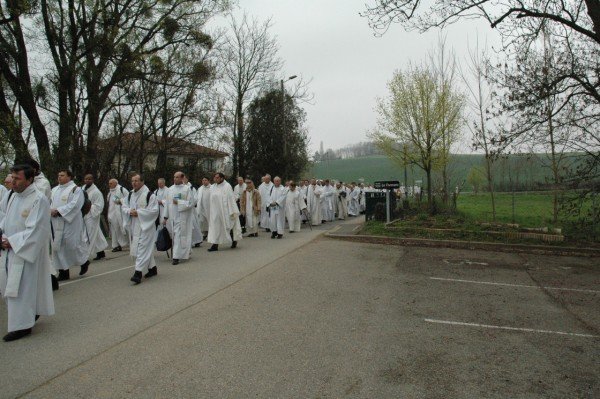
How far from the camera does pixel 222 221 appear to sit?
12219mm

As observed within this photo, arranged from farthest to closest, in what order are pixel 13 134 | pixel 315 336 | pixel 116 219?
1. pixel 13 134
2. pixel 116 219
3. pixel 315 336

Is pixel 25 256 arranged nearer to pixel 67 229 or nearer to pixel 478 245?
pixel 67 229

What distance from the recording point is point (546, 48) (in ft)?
41.2

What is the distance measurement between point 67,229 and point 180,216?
→ 8.12 feet

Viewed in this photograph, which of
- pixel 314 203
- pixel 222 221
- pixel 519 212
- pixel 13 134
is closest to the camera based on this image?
pixel 222 221

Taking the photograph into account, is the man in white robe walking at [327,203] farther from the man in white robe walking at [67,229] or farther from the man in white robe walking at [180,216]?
the man in white robe walking at [67,229]

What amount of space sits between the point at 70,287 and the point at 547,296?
26.8 ft

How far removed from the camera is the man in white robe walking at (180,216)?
398 inches

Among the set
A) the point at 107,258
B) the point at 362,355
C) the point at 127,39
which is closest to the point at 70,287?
the point at 107,258

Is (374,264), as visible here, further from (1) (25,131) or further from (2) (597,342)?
(1) (25,131)

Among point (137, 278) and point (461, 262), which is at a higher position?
point (137, 278)

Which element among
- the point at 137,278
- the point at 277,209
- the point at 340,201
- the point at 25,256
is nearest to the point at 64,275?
the point at 137,278

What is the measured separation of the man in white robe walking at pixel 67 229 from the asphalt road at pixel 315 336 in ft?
1.63

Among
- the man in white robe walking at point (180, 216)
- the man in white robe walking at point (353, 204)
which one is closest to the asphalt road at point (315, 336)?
the man in white robe walking at point (180, 216)
